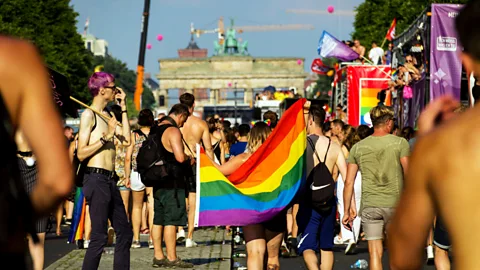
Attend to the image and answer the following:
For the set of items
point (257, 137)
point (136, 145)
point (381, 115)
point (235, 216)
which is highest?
point (381, 115)

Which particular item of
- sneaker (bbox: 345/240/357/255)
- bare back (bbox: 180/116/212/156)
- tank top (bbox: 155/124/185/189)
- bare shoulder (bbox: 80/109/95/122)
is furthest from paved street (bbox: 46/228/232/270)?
bare shoulder (bbox: 80/109/95/122)

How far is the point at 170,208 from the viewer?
39.1 ft

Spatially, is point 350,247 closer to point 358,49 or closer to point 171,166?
point 171,166

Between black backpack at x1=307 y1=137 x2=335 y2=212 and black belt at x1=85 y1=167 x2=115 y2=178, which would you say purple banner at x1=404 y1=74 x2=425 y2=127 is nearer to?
black backpack at x1=307 y1=137 x2=335 y2=212

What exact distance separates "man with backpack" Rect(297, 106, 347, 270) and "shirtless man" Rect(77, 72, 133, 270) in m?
1.56

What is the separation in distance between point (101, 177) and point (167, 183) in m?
3.00

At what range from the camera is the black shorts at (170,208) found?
38.9ft

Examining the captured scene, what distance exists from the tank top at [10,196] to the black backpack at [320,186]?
6.82 m

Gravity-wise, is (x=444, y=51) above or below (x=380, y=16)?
below

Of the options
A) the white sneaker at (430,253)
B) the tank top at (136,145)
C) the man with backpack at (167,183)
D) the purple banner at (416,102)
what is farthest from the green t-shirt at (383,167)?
the purple banner at (416,102)

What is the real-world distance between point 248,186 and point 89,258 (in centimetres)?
142

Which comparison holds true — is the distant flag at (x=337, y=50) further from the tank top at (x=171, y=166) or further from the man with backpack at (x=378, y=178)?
the man with backpack at (x=378, y=178)

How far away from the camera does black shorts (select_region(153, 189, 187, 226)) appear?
1186cm

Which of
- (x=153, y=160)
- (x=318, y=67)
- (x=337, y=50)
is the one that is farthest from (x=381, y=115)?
(x=318, y=67)
